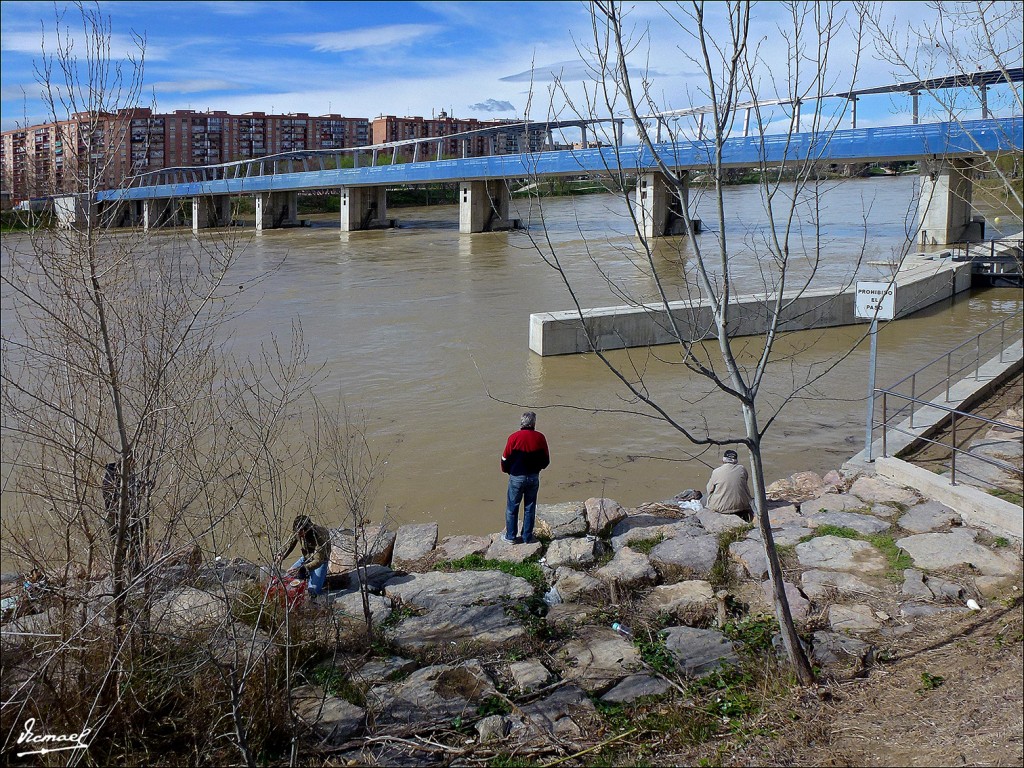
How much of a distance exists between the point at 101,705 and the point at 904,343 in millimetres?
18133

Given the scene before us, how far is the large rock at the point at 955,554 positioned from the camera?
677 cm

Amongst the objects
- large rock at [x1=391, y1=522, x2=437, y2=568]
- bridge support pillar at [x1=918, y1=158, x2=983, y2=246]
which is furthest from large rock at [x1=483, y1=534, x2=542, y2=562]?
bridge support pillar at [x1=918, y1=158, x2=983, y2=246]

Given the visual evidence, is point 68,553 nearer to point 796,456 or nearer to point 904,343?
point 796,456

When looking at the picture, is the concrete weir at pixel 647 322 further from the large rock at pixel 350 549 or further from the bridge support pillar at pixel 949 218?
the bridge support pillar at pixel 949 218

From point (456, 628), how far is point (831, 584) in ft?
9.20

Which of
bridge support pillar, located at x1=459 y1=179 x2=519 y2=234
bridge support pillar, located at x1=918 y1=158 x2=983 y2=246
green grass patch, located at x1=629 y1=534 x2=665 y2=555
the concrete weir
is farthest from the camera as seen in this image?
bridge support pillar, located at x1=459 y1=179 x2=519 y2=234

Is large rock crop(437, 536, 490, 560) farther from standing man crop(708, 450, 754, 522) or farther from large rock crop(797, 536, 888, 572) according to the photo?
large rock crop(797, 536, 888, 572)

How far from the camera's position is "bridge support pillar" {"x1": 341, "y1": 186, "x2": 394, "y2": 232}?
65125mm

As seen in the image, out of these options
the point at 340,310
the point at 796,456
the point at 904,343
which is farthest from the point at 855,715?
the point at 340,310

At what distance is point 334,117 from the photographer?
134 meters

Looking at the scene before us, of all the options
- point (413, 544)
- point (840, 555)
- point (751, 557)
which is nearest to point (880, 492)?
point (840, 555)

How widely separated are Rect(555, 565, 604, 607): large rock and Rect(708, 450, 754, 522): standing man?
2.07m

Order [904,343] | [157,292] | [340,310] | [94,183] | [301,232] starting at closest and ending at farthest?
[94,183] < [157,292] < [904,343] < [340,310] < [301,232]

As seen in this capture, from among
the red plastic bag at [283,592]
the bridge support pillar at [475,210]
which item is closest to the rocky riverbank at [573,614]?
the red plastic bag at [283,592]
